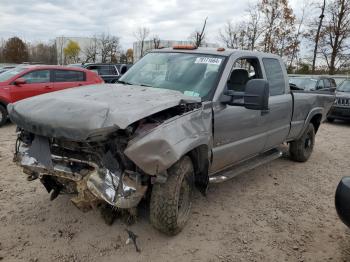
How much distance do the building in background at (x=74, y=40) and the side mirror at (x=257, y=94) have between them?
4300 cm

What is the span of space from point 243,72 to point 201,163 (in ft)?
5.97

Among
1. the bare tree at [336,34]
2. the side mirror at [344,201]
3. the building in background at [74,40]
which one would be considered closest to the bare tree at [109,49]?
the building in background at [74,40]

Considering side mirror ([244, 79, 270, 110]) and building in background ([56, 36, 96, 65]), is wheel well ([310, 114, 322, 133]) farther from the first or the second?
building in background ([56, 36, 96, 65])

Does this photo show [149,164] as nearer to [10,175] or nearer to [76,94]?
[76,94]

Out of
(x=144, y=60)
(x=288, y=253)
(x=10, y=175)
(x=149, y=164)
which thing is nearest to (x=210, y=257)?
(x=288, y=253)

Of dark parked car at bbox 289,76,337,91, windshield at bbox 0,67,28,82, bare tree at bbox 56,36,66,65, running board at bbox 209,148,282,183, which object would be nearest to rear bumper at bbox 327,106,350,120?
dark parked car at bbox 289,76,337,91

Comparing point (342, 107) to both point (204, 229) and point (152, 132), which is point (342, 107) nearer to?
point (204, 229)

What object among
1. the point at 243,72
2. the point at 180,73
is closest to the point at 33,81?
the point at 180,73

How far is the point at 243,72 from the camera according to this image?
193 inches

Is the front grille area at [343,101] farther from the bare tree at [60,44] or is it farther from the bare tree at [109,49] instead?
the bare tree at [60,44]

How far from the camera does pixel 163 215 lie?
3279 millimetres

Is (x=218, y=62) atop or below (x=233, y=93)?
atop

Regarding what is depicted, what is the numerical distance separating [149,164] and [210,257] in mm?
1141

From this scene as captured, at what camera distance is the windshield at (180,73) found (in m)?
4.03
